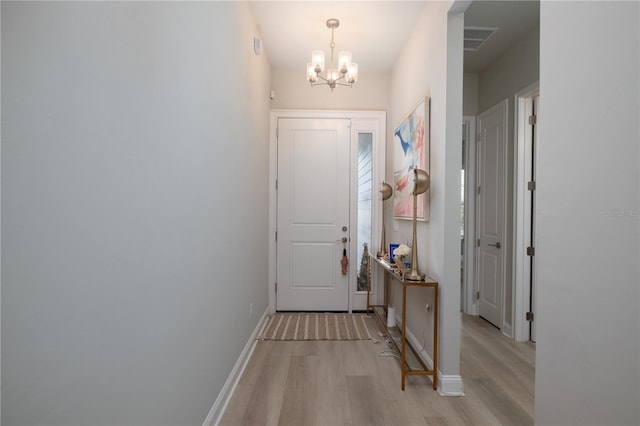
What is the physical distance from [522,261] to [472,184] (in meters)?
1.09

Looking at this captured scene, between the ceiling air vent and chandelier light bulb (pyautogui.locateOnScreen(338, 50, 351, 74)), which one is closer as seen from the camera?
chandelier light bulb (pyautogui.locateOnScreen(338, 50, 351, 74))

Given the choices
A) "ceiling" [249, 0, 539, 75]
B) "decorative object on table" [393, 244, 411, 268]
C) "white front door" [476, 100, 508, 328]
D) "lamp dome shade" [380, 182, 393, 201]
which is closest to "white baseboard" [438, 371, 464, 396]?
"decorative object on table" [393, 244, 411, 268]

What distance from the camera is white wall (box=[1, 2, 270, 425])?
65 cm

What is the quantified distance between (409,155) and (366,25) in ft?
4.15

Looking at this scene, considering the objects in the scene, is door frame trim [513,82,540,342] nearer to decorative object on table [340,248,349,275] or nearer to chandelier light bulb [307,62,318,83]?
decorative object on table [340,248,349,275]

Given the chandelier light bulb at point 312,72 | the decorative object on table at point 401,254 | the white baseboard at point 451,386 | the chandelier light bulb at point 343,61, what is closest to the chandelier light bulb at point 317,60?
the chandelier light bulb at point 312,72

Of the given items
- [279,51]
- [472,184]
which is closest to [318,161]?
[279,51]

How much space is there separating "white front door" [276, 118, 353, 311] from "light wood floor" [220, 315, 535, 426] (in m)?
1.05

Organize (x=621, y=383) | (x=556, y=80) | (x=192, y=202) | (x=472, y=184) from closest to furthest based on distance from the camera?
(x=621, y=383) < (x=556, y=80) < (x=192, y=202) < (x=472, y=184)

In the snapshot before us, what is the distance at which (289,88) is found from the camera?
4051 millimetres

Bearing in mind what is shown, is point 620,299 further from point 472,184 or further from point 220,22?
point 472,184

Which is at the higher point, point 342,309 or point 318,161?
point 318,161

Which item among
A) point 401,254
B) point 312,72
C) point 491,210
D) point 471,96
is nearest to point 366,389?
point 401,254

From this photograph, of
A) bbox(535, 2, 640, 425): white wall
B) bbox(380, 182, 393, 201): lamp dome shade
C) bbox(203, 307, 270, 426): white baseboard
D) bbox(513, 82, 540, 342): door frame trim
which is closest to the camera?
bbox(535, 2, 640, 425): white wall
